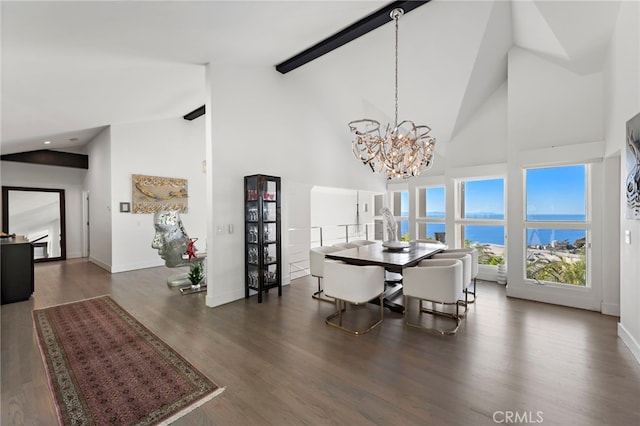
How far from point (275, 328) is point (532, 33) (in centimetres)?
496

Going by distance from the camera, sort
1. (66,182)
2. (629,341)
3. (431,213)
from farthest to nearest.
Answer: (66,182)
(431,213)
(629,341)

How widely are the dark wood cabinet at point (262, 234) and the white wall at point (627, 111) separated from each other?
405cm

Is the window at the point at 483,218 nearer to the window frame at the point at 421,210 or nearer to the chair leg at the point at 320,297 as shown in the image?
the window frame at the point at 421,210

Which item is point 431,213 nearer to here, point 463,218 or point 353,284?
point 463,218

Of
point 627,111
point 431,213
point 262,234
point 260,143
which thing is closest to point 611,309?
point 627,111

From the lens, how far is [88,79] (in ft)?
11.1

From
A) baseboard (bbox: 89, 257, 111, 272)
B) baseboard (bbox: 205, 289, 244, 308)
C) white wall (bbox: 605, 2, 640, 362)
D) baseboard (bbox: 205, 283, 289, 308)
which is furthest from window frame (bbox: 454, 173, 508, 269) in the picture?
baseboard (bbox: 89, 257, 111, 272)

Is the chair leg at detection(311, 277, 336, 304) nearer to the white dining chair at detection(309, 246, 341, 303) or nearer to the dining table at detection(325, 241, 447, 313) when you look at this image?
the white dining chair at detection(309, 246, 341, 303)

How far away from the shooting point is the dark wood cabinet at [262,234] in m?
4.12

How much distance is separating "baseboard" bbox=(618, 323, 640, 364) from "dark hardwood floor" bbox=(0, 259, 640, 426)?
2.2 inches

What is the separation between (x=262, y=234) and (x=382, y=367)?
8.14 feet

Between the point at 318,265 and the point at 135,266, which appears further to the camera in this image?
the point at 135,266

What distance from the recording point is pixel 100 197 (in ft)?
21.5

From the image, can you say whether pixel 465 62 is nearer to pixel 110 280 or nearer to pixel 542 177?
pixel 542 177
